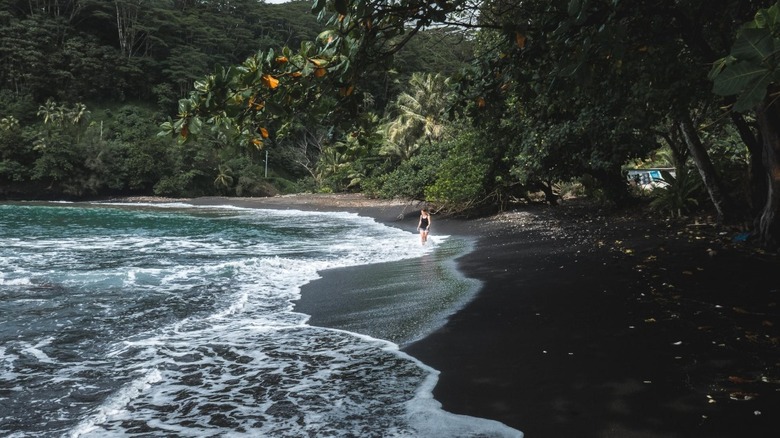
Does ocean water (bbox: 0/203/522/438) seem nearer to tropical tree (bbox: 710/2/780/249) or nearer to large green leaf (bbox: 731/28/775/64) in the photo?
tropical tree (bbox: 710/2/780/249)

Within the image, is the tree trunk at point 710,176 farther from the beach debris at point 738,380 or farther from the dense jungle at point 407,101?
the beach debris at point 738,380

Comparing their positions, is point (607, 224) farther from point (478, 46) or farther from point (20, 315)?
point (20, 315)

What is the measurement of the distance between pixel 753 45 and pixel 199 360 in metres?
5.44

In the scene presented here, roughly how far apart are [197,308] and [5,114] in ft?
176

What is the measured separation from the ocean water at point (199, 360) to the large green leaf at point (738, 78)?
2600mm

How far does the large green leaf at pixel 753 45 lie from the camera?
5.96ft

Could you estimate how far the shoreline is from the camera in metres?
3.61

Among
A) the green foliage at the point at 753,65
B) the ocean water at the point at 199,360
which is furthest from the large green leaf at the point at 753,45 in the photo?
the ocean water at the point at 199,360

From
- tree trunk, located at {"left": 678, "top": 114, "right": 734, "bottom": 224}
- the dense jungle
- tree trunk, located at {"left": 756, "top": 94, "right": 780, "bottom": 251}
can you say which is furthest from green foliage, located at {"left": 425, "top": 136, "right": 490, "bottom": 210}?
tree trunk, located at {"left": 756, "top": 94, "right": 780, "bottom": 251}

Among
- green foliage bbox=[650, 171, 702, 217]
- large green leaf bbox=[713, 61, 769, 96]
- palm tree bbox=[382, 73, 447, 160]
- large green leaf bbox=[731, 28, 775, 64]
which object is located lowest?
green foliage bbox=[650, 171, 702, 217]

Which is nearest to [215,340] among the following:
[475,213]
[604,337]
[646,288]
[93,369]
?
[93,369]

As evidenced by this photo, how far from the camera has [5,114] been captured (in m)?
49.0

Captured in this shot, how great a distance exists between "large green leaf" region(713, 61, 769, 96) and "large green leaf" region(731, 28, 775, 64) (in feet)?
0.09

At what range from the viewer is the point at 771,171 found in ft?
25.7
